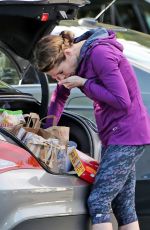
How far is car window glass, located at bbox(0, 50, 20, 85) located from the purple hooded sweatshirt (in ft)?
3.97

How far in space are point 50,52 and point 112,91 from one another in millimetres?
410

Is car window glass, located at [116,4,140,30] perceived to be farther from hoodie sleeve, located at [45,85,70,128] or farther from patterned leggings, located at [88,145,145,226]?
patterned leggings, located at [88,145,145,226]

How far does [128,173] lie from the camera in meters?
3.53

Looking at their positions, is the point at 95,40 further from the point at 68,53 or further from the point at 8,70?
the point at 8,70

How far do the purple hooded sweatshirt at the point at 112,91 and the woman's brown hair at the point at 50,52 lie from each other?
0.38 feet

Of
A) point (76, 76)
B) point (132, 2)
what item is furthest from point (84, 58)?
point (132, 2)

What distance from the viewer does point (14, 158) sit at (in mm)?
3252

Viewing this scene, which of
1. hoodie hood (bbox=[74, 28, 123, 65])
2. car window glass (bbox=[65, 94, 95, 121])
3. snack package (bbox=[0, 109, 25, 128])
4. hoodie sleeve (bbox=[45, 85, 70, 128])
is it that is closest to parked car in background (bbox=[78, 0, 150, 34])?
car window glass (bbox=[65, 94, 95, 121])

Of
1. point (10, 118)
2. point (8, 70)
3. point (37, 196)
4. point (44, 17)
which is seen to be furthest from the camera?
point (8, 70)

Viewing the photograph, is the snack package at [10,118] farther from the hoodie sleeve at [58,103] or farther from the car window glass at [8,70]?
the car window glass at [8,70]

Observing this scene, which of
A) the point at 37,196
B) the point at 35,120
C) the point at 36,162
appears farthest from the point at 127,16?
the point at 37,196

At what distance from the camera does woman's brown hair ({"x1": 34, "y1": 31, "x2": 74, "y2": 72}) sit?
3.44 meters

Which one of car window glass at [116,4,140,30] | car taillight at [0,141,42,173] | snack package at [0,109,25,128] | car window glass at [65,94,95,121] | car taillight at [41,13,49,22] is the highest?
car taillight at [41,13,49,22]

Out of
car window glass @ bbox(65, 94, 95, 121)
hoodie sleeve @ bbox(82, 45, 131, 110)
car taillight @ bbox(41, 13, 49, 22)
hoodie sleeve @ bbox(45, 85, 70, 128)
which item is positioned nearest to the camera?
hoodie sleeve @ bbox(82, 45, 131, 110)
